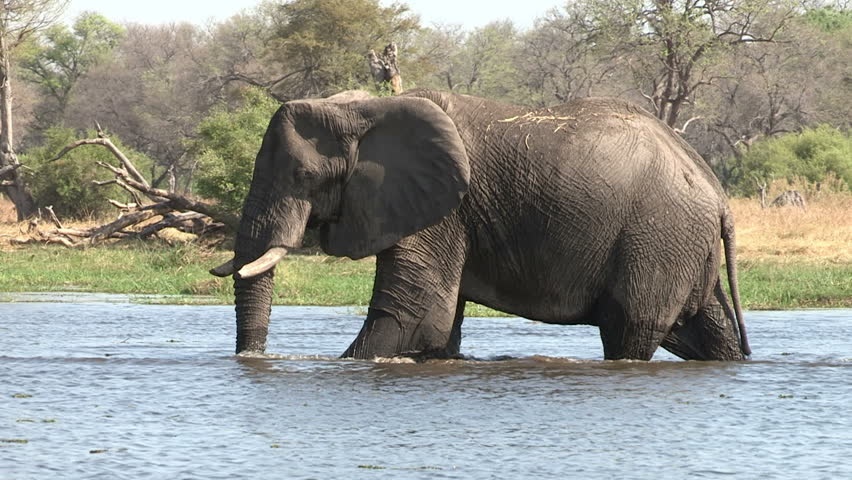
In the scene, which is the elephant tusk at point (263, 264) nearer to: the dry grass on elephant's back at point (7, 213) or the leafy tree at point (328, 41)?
the dry grass on elephant's back at point (7, 213)

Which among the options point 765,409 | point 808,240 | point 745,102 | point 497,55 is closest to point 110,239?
point 808,240

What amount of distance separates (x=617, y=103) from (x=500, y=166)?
3.45 feet

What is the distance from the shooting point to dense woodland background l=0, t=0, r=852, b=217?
1268 inches

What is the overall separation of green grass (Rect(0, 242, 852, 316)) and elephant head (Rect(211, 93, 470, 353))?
623 centimetres

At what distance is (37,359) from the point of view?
10609 millimetres

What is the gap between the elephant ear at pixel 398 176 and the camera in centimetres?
928

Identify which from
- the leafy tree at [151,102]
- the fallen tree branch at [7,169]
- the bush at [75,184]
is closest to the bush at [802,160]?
the bush at [75,184]

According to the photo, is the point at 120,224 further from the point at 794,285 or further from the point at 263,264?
the point at 263,264

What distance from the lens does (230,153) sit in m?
24.5

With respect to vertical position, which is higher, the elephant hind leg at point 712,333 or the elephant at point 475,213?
the elephant at point 475,213

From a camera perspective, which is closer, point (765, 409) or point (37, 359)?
point (765, 409)

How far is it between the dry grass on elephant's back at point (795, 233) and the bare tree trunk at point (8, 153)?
15.6m

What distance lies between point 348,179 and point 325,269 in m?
10.4

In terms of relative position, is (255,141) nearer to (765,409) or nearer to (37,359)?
(37,359)
